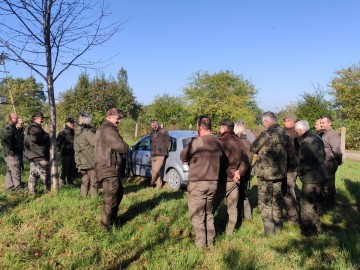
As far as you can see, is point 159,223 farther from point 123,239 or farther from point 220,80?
point 220,80

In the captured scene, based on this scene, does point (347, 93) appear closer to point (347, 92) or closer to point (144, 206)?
point (347, 92)

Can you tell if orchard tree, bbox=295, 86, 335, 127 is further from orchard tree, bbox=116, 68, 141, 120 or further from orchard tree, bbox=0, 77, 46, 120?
orchard tree, bbox=0, 77, 46, 120

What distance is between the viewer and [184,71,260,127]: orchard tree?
26.8m

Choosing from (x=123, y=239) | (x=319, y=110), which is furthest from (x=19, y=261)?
(x=319, y=110)

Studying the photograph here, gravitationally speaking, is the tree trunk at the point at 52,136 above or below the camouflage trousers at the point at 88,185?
above

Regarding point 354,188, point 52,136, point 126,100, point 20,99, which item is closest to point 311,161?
point 354,188

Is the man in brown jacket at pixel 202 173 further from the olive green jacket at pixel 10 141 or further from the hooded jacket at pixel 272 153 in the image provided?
the olive green jacket at pixel 10 141

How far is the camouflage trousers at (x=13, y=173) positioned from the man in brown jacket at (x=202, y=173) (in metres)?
4.75

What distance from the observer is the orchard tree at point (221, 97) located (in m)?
26.8

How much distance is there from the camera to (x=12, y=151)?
727cm

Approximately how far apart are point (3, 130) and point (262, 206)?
19.7 ft

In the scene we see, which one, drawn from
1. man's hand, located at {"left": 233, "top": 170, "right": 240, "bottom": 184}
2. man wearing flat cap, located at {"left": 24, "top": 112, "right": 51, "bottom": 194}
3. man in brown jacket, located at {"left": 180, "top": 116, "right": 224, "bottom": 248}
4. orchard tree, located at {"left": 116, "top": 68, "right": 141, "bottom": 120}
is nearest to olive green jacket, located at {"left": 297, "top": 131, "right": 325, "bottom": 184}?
man's hand, located at {"left": 233, "top": 170, "right": 240, "bottom": 184}

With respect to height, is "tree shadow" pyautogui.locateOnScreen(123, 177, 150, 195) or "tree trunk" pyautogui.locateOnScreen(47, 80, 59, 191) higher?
"tree trunk" pyautogui.locateOnScreen(47, 80, 59, 191)

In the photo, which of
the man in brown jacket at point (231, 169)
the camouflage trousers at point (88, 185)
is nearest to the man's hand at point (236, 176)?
the man in brown jacket at point (231, 169)
